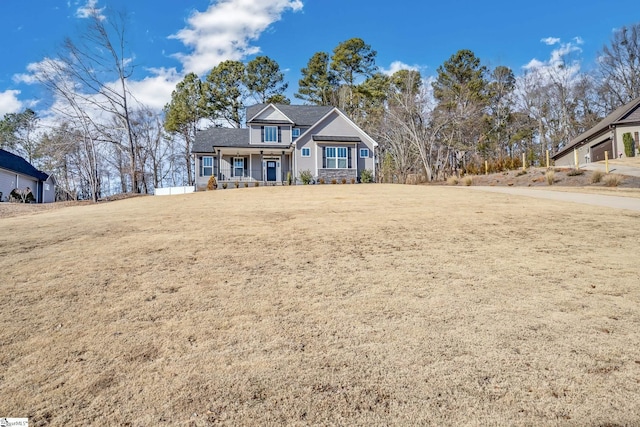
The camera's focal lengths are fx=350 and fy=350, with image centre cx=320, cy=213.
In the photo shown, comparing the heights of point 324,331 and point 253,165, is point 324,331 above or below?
below

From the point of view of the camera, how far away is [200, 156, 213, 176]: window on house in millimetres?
26984

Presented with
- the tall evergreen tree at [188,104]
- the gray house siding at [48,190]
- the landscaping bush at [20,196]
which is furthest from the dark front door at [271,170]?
the gray house siding at [48,190]

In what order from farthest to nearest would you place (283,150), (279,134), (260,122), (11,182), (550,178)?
(279,134), (283,150), (260,122), (11,182), (550,178)

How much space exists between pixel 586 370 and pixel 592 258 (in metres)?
3.45

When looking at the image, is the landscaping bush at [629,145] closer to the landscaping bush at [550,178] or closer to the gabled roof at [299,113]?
the landscaping bush at [550,178]

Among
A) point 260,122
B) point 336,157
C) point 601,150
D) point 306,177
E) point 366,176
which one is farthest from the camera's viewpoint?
point 601,150

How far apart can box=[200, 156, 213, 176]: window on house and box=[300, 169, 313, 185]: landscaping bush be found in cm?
729

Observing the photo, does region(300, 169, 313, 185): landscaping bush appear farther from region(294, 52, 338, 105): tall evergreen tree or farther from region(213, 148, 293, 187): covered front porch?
region(294, 52, 338, 105): tall evergreen tree

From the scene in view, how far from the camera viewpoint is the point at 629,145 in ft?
85.7

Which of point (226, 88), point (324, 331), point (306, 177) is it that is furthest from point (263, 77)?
point (324, 331)

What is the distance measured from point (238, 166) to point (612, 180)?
2286 cm

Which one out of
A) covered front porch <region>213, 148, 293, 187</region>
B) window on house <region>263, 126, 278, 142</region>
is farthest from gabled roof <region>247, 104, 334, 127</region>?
covered front porch <region>213, 148, 293, 187</region>

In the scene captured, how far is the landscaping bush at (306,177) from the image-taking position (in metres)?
24.9

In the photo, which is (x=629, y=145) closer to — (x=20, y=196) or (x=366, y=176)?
(x=366, y=176)
